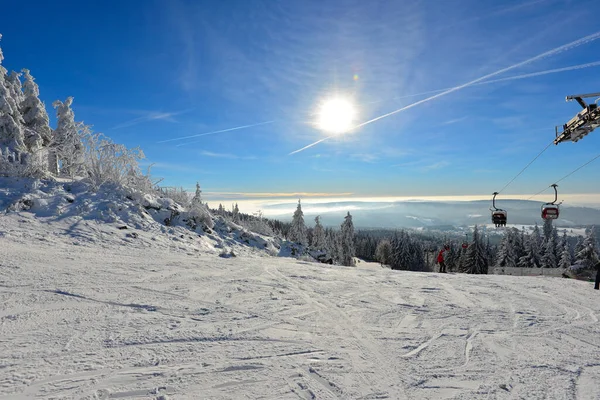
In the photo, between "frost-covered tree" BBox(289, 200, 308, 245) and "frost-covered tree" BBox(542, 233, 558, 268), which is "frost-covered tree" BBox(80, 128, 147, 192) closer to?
"frost-covered tree" BBox(289, 200, 308, 245)

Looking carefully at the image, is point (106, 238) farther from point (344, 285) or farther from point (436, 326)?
point (436, 326)

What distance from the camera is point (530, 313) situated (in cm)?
750

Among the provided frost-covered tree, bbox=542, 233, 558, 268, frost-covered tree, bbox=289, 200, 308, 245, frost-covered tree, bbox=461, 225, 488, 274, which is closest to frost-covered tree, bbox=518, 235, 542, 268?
frost-covered tree, bbox=542, 233, 558, 268

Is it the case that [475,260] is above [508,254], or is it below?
below

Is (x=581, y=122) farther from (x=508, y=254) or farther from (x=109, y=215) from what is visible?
(x=508, y=254)

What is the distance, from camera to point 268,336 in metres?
5.40

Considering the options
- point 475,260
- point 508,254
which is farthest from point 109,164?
point 508,254

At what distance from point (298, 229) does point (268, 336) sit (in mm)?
46246

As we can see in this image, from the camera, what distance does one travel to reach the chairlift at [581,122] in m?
8.89

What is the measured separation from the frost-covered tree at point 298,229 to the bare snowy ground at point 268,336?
4048 cm

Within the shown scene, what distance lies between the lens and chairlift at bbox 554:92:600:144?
889 cm

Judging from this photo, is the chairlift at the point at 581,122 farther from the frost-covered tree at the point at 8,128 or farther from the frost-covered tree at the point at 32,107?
the frost-covered tree at the point at 32,107

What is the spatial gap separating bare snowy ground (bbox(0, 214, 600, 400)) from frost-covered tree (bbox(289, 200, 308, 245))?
133ft

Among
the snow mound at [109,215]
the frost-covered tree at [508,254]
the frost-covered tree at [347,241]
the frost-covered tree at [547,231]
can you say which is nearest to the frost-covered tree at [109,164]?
the snow mound at [109,215]
